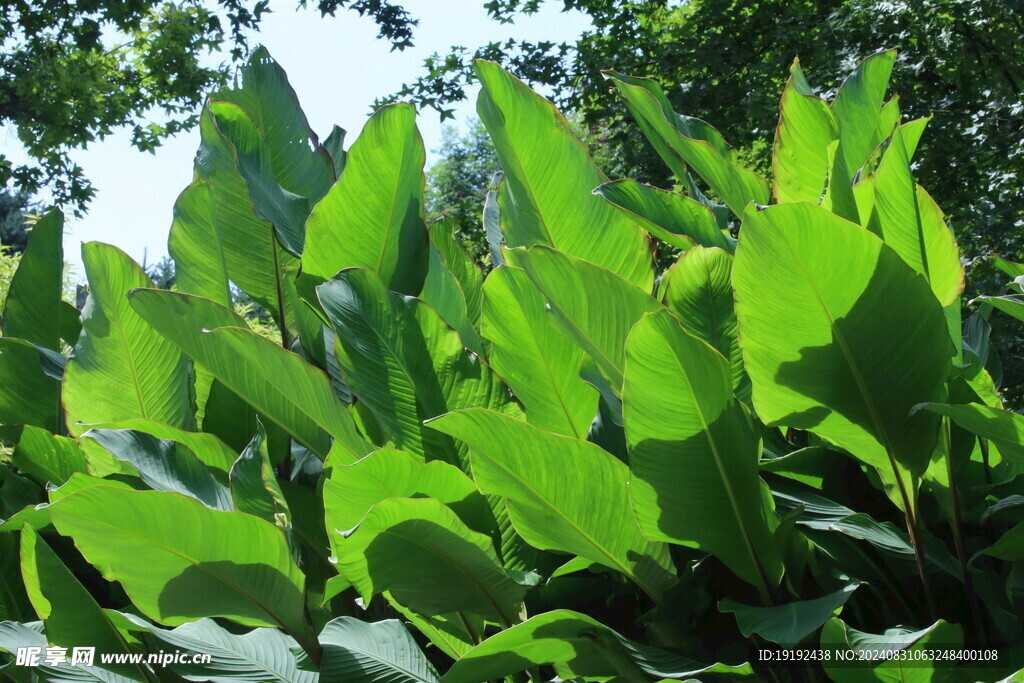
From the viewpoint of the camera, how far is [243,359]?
1067 mm

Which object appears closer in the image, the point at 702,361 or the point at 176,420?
the point at 702,361

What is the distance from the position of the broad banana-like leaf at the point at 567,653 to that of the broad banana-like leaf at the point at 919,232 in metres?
0.61

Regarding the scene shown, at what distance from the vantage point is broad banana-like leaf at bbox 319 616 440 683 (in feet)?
3.44

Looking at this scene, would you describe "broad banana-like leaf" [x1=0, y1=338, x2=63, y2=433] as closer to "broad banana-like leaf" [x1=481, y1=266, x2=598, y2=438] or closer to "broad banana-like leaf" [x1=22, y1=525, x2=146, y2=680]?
"broad banana-like leaf" [x1=22, y1=525, x2=146, y2=680]

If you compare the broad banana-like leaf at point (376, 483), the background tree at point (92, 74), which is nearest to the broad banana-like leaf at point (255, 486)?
the broad banana-like leaf at point (376, 483)

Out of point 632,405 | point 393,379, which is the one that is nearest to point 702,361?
point 632,405

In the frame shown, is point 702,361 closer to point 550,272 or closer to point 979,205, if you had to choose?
point 550,272

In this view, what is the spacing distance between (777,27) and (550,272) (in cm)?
970

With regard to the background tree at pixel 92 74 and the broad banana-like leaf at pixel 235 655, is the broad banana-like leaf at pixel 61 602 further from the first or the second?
the background tree at pixel 92 74

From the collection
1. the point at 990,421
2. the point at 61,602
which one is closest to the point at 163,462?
the point at 61,602

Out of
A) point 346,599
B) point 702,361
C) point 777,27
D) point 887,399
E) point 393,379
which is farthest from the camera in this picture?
point 777,27

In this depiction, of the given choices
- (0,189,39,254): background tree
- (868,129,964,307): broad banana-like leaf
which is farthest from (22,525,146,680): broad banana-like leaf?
(0,189,39,254): background tree

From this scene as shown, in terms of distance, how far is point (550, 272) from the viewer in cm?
95

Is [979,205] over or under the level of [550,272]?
over
